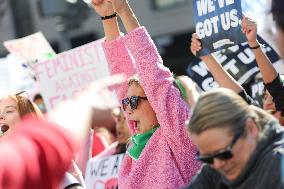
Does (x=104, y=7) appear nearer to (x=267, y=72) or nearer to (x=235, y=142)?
(x=267, y=72)

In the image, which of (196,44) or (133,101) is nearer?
(133,101)

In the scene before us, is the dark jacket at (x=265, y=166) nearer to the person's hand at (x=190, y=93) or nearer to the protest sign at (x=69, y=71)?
the person's hand at (x=190, y=93)

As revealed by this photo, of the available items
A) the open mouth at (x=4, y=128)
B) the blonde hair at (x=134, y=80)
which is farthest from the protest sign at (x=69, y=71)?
the blonde hair at (x=134, y=80)

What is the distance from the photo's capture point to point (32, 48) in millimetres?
6598

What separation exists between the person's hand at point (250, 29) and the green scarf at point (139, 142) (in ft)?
2.13

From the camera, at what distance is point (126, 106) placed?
134 inches

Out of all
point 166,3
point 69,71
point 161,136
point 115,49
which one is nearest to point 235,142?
point 161,136

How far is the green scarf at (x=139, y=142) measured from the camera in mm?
3244

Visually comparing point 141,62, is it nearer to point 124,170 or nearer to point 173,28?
point 124,170

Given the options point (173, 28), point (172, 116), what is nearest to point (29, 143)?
point (172, 116)

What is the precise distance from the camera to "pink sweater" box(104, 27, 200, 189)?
307 centimetres

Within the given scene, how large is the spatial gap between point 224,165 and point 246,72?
2.75 m

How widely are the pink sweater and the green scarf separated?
0.04 metres

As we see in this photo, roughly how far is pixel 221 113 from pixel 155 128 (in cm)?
105
